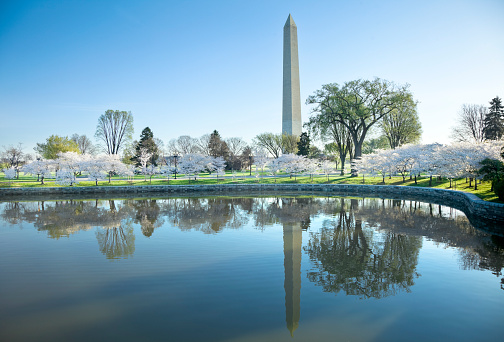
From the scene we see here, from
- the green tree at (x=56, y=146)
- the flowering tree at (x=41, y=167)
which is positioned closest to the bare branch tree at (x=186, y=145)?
the green tree at (x=56, y=146)

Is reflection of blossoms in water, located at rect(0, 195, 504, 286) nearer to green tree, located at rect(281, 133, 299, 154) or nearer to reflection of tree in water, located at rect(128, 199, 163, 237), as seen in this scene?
reflection of tree in water, located at rect(128, 199, 163, 237)

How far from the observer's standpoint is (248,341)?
17.1 ft

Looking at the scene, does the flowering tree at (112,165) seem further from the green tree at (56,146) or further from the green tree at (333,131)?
the green tree at (333,131)

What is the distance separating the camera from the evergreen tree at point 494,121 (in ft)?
135

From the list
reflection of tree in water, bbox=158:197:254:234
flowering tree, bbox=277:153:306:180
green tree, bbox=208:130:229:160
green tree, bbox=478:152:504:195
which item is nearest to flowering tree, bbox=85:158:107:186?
green tree, bbox=208:130:229:160

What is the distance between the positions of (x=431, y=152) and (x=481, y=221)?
19.8 metres

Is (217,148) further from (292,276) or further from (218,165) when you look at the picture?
(292,276)

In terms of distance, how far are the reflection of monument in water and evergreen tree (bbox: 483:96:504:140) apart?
4286 cm

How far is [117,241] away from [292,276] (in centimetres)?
820

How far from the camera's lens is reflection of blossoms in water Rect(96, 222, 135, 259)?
10770 millimetres

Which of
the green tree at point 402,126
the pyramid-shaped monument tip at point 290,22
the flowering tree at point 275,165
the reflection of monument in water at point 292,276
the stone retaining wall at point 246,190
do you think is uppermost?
the pyramid-shaped monument tip at point 290,22

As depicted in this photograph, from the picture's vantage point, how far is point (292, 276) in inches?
326

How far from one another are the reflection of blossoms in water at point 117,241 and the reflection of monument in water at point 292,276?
5.78 metres

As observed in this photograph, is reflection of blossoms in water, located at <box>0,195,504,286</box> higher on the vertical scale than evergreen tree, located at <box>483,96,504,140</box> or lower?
lower
